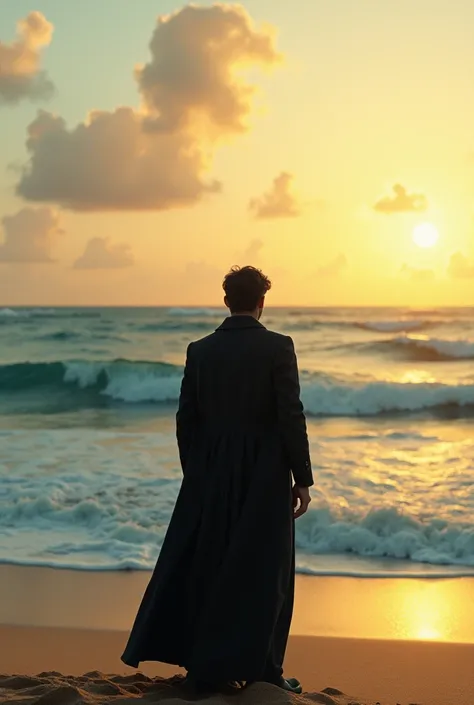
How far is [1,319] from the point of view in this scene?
4144 centimetres

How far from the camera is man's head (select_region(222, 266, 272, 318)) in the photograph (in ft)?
11.7

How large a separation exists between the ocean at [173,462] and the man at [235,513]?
2.68m

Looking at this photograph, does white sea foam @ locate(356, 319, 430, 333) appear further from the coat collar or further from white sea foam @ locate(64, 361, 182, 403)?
the coat collar

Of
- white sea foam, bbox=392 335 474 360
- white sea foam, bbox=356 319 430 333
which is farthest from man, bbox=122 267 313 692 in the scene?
white sea foam, bbox=356 319 430 333

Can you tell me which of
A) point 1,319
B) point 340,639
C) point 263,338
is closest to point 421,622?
point 340,639

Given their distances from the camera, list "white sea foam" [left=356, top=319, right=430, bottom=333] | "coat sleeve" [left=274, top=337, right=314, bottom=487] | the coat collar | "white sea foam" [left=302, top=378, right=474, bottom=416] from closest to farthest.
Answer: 1. "coat sleeve" [left=274, top=337, right=314, bottom=487]
2. the coat collar
3. "white sea foam" [left=302, top=378, right=474, bottom=416]
4. "white sea foam" [left=356, top=319, right=430, bottom=333]

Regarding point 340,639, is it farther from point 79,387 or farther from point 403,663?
point 79,387

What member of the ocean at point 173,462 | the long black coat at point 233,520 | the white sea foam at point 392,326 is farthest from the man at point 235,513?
the white sea foam at point 392,326

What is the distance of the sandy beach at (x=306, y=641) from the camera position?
372 centimetres

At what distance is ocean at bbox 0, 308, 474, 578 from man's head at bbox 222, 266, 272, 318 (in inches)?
119

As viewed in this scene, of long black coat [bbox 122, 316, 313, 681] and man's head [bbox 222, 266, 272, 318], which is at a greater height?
man's head [bbox 222, 266, 272, 318]

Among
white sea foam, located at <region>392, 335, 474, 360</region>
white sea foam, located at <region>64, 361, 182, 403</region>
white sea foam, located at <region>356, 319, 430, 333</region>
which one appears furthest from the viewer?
white sea foam, located at <region>356, 319, 430, 333</region>

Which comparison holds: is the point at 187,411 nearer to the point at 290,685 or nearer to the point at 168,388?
the point at 290,685

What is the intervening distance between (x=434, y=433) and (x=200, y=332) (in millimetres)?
23716
